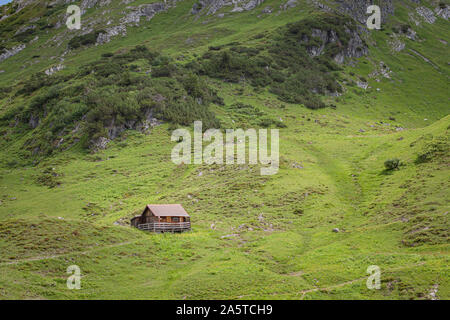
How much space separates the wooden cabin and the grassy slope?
231 cm

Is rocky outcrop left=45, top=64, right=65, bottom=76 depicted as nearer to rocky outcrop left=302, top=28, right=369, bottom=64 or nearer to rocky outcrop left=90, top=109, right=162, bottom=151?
rocky outcrop left=90, top=109, right=162, bottom=151

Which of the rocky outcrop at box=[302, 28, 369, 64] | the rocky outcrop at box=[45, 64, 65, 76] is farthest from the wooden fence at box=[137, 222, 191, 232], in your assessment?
the rocky outcrop at box=[302, 28, 369, 64]

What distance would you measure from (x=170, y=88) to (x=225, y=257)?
8269 cm

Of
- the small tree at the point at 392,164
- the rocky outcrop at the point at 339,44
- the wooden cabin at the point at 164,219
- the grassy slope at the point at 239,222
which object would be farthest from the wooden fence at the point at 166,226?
the rocky outcrop at the point at 339,44

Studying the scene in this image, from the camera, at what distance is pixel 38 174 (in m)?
88.5

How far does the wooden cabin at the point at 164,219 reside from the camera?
2111 inches

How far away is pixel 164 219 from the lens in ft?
177

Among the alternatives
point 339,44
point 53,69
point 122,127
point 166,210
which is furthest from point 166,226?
point 339,44

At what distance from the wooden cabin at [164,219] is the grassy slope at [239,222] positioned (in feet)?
7.59

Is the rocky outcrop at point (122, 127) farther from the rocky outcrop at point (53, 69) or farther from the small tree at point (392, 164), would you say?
the rocky outcrop at point (53, 69)

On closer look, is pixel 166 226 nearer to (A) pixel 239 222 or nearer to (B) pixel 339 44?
(A) pixel 239 222

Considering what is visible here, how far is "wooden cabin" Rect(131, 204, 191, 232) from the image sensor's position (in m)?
53.6

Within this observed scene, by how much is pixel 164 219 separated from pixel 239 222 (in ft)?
36.9
